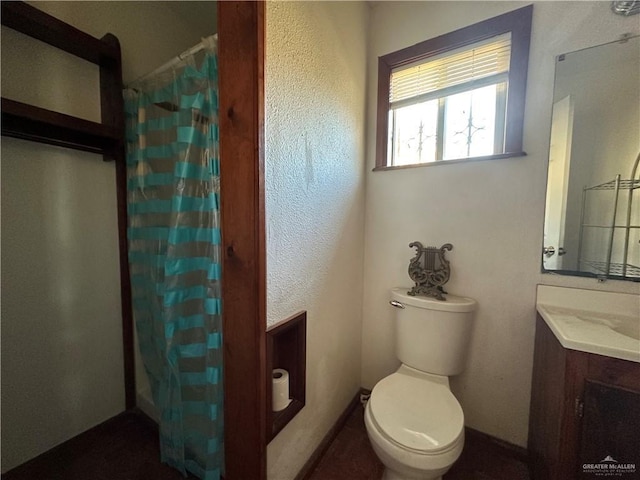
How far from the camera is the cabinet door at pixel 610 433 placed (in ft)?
2.47

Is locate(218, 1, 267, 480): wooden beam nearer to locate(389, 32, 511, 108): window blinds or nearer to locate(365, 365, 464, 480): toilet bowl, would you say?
locate(365, 365, 464, 480): toilet bowl

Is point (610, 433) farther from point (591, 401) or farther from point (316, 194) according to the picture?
point (316, 194)

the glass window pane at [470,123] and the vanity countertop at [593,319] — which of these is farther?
the glass window pane at [470,123]

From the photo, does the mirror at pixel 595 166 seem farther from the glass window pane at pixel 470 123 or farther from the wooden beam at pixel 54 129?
the wooden beam at pixel 54 129

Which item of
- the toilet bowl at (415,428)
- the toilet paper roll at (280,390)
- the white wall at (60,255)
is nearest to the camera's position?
the toilet bowl at (415,428)

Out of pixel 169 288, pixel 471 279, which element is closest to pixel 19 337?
pixel 169 288

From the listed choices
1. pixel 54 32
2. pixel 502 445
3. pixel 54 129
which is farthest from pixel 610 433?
pixel 54 32

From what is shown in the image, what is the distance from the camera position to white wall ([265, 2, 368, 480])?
0.90m

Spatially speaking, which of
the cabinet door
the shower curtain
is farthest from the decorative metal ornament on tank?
the shower curtain

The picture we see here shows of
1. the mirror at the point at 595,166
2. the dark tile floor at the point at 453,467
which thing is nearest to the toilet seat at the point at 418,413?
the dark tile floor at the point at 453,467

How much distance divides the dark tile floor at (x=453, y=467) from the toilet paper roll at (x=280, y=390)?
0.49m

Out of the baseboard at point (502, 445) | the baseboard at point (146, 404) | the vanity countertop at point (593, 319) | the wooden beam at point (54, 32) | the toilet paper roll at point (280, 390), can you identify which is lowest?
the baseboard at point (502, 445)

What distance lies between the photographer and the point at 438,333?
1257mm

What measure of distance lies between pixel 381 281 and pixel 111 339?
1.65m
